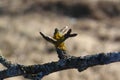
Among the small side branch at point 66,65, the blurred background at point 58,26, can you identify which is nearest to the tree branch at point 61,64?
the small side branch at point 66,65

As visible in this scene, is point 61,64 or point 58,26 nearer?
point 61,64

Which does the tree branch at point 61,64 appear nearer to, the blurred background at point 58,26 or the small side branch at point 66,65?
the small side branch at point 66,65

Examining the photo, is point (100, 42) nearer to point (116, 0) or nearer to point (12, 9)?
point (116, 0)

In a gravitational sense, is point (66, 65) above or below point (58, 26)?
below

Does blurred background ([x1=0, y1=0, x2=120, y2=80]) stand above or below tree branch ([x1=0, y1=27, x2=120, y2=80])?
above

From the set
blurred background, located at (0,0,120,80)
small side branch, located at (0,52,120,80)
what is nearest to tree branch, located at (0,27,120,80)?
small side branch, located at (0,52,120,80)

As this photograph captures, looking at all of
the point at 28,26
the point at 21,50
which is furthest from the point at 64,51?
the point at 28,26

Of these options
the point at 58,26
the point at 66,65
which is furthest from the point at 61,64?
the point at 58,26

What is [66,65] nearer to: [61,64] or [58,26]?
[61,64]

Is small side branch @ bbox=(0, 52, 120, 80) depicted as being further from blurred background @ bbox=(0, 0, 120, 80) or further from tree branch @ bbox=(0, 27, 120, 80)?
blurred background @ bbox=(0, 0, 120, 80)
